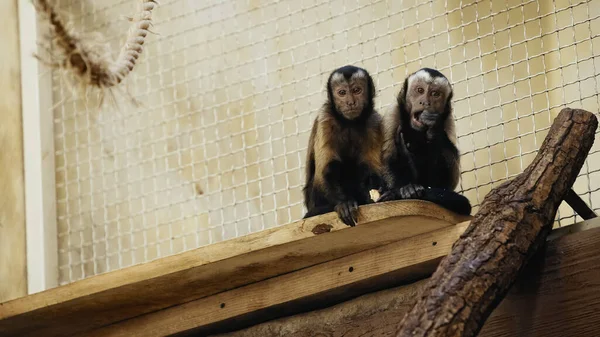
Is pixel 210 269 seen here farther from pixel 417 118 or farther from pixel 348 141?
pixel 417 118

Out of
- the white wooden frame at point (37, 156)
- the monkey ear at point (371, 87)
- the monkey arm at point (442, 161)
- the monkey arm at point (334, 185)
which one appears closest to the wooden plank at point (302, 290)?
the monkey arm at point (334, 185)

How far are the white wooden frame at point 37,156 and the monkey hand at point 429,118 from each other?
2.32 metres

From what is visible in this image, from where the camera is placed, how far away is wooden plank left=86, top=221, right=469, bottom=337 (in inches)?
124

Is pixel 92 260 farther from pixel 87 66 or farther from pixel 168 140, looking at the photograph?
pixel 87 66

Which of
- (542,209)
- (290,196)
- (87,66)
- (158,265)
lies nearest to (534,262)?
(542,209)

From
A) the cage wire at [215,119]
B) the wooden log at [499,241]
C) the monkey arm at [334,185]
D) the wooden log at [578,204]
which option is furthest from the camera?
the cage wire at [215,119]

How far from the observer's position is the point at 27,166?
4.89 m

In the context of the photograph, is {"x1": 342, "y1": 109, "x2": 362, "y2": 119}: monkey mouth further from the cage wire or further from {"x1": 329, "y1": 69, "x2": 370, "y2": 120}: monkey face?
the cage wire

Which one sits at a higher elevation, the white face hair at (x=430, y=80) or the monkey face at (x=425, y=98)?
the white face hair at (x=430, y=80)

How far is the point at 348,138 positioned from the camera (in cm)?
380

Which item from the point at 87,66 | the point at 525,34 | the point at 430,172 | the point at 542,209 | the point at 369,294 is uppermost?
the point at 525,34

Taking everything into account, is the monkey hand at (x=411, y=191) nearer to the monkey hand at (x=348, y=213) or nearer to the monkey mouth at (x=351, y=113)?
the monkey hand at (x=348, y=213)

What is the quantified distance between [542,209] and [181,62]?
291cm

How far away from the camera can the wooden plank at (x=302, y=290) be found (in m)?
3.16
